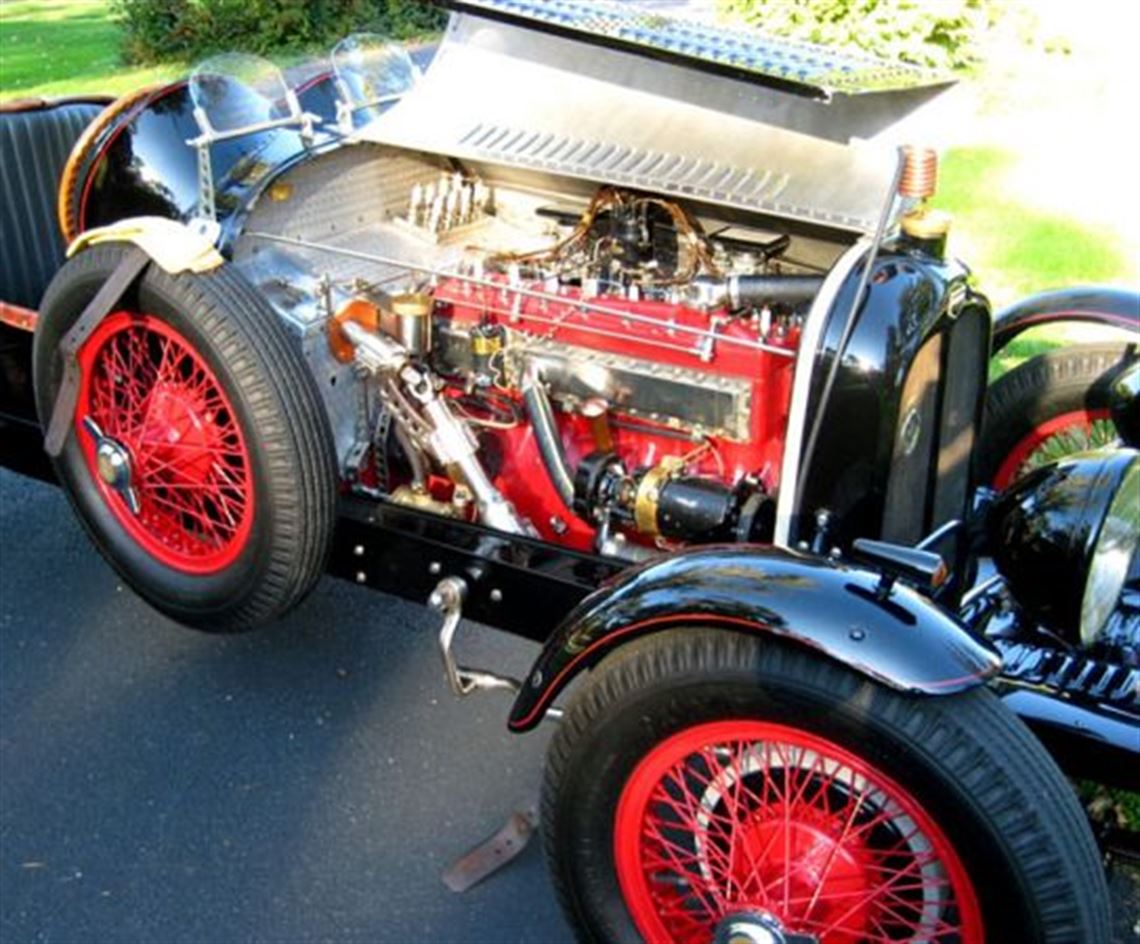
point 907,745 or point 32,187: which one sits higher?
point 32,187

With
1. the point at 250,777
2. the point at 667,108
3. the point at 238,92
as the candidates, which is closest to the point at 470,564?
the point at 250,777

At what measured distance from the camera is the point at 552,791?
204 cm

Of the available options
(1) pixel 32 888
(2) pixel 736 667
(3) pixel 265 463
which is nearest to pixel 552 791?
(2) pixel 736 667

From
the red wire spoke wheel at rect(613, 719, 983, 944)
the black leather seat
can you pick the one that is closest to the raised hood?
the red wire spoke wheel at rect(613, 719, 983, 944)

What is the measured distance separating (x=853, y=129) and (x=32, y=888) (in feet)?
7.15

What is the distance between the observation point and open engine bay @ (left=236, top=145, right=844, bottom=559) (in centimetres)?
251

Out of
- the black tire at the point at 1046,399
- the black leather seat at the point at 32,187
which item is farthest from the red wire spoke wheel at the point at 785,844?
the black leather seat at the point at 32,187

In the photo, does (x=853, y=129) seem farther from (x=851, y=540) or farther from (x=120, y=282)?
(x=120, y=282)

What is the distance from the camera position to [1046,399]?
315 cm

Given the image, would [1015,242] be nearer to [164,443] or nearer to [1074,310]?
[1074,310]

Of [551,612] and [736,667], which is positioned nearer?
[736,667]

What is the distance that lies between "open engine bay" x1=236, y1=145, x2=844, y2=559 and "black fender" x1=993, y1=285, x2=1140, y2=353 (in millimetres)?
762

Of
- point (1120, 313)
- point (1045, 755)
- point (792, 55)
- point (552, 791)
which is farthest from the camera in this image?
point (1120, 313)

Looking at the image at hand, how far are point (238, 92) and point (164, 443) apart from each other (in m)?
0.98
